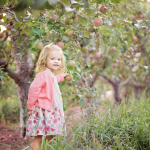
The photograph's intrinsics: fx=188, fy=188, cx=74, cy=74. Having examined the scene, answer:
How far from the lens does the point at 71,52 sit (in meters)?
2.13

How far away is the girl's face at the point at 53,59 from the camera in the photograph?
2.04 metres

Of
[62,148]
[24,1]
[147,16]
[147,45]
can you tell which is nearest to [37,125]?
[62,148]

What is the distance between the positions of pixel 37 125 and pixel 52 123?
15 centimetres

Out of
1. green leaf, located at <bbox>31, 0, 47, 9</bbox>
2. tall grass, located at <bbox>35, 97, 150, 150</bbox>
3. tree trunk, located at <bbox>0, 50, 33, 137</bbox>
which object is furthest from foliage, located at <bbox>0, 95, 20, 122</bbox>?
green leaf, located at <bbox>31, 0, 47, 9</bbox>

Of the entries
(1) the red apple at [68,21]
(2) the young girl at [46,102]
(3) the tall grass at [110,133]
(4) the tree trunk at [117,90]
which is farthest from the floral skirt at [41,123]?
(4) the tree trunk at [117,90]

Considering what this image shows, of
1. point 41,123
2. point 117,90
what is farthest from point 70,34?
point 117,90

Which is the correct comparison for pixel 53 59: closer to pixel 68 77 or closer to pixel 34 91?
pixel 68 77

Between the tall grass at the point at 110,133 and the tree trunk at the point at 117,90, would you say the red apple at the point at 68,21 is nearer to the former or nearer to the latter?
the tall grass at the point at 110,133

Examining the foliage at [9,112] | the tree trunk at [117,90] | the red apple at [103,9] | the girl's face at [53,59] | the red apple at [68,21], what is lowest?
the foliage at [9,112]

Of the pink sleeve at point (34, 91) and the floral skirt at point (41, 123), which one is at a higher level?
the pink sleeve at point (34, 91)

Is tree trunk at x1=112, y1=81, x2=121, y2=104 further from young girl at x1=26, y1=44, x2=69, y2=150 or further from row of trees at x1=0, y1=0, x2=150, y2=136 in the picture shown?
young girl at x1=26, y1=44, x2=69, y2=150

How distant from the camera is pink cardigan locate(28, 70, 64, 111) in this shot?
1.89 meters

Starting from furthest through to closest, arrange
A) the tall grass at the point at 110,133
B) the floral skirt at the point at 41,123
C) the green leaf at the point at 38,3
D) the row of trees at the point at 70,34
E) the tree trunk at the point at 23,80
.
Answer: the tree trunk at the point at 23,80, the floral skirt at the point at 41,123, the tall grass at the point at 110,133, the row of trees at the point at 70,34, the green leaf at the point at 38,3

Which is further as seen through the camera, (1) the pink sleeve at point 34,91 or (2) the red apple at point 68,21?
(1) the pink sleeve at point 34,91
